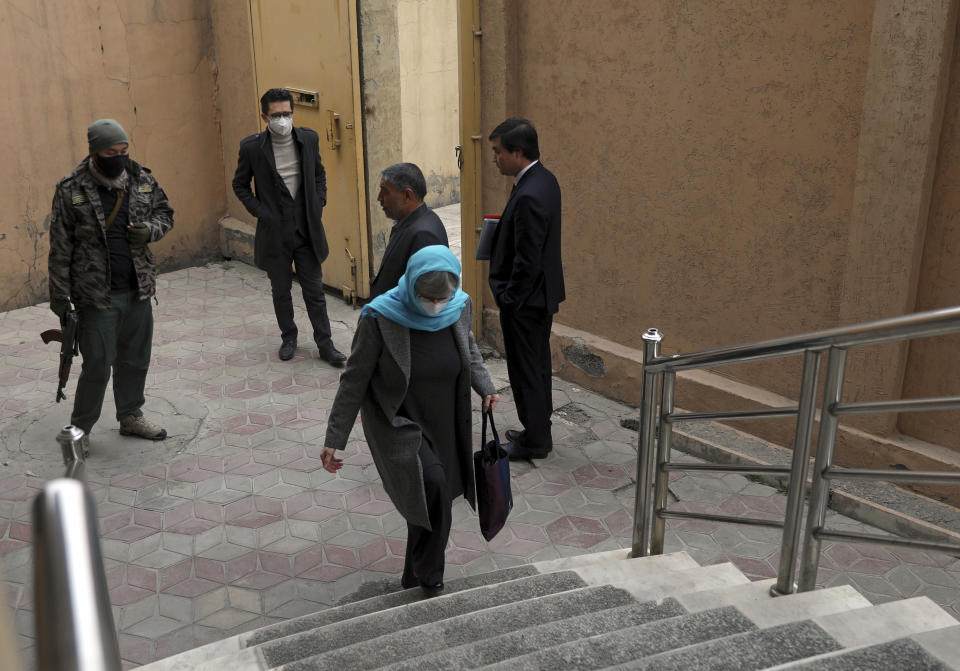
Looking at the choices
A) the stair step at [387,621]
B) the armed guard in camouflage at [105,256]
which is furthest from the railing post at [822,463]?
the armed guard in camouflage at [105,256]

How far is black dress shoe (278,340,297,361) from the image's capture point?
7.89 meters

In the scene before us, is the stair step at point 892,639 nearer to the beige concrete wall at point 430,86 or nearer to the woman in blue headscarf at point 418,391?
the woman in blue headscarf at point 418,391

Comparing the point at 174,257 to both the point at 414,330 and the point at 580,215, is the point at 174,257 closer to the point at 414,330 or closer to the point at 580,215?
the point at 580,215

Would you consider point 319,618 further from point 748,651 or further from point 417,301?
point 748,651

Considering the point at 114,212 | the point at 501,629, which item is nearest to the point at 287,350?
the point at 114,212

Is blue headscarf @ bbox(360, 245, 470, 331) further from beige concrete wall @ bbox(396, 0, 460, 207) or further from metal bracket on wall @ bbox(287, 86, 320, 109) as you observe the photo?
beige concrete wall @ bbox(396, 0, 460, 207)

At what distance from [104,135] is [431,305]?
269 cm

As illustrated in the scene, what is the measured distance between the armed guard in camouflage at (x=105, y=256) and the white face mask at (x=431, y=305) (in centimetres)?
259

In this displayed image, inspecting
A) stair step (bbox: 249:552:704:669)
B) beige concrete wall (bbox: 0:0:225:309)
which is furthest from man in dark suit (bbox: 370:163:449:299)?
beige concrete wall (bbox: 0:0:225:309)

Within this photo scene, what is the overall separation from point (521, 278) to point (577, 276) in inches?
60.8

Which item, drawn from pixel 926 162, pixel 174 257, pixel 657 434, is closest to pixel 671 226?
pixel 926 162

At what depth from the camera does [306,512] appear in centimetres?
567

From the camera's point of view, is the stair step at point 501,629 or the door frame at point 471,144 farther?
the door frame at point 471,144

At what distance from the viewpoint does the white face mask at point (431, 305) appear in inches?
159
